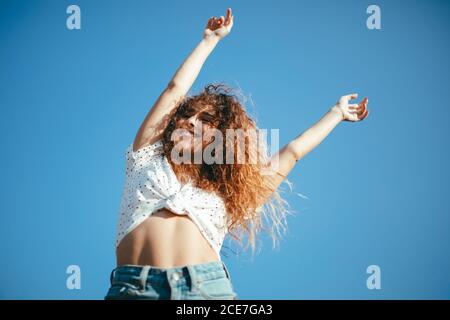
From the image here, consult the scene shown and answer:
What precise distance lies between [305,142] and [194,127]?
0.80 metres

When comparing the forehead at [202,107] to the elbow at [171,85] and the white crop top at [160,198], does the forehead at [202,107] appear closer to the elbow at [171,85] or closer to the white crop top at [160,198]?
the elbow at [171,85]

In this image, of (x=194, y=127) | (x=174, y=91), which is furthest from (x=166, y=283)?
(x=174, y=91)

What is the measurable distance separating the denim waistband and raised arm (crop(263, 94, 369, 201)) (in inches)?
36.6

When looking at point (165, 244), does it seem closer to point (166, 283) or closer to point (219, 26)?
point (166, 283)

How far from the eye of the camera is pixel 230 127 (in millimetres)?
3816

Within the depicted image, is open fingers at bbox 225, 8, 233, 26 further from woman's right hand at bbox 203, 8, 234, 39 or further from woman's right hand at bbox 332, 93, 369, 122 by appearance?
woman's right hand at bbox 332, 93, 369, 122

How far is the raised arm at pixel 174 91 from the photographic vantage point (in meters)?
3.41

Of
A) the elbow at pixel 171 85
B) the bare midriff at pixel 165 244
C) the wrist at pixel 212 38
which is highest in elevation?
the wrist at pixel 212 38

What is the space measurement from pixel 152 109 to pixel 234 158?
0.72m

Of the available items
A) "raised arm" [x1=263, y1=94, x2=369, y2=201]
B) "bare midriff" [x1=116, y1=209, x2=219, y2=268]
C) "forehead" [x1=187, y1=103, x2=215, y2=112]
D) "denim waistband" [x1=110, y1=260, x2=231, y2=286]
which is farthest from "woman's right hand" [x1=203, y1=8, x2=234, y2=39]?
"denim waistband" [x1=110, y1=260, x2=231, y2=286]

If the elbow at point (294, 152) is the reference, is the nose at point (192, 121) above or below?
above

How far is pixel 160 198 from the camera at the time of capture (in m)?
3.07

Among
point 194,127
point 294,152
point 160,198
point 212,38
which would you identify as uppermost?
point 212,38

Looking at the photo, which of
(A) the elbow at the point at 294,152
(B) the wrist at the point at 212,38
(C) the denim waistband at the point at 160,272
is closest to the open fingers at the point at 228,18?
(B) the wrist at the point at 212,38
